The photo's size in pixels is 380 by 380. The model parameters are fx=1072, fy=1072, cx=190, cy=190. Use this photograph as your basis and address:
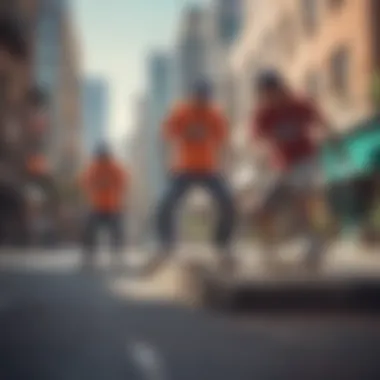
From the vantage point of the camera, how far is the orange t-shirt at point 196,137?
3.68m

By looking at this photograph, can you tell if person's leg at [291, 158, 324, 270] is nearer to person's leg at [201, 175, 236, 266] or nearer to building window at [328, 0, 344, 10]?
person's leg at [201, 175, 236, 266]

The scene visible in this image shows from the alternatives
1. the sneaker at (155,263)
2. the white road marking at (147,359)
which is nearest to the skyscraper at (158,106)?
the sneaker at (155,263)

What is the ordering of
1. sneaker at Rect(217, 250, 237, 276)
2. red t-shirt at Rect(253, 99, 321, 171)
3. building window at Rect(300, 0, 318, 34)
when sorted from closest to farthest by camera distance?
red t-shirt at Rect(253, 99, 321, 171) → sneaker at Rect(217, 250, 237, 276) → building window at Rect(300, 0, 318, 34)

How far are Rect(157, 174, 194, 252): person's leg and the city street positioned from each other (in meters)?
0.28

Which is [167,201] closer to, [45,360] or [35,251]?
[35,251]

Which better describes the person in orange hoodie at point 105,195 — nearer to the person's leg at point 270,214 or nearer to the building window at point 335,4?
the person's leg at point 270,214

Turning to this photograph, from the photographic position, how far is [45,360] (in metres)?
2.83

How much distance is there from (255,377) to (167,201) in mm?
1121

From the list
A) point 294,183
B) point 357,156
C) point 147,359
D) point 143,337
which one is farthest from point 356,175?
point 147,359

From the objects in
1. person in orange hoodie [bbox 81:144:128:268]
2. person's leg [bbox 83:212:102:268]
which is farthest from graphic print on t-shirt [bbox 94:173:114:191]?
person's leg [bbox 83:212:102:268]

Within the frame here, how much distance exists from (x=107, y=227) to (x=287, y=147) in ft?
2.61

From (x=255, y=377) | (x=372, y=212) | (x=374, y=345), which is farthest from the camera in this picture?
(x=372, y=212)

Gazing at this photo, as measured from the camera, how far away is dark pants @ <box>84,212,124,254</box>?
3643 millimetres

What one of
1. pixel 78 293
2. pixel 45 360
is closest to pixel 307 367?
pixel 45 360
